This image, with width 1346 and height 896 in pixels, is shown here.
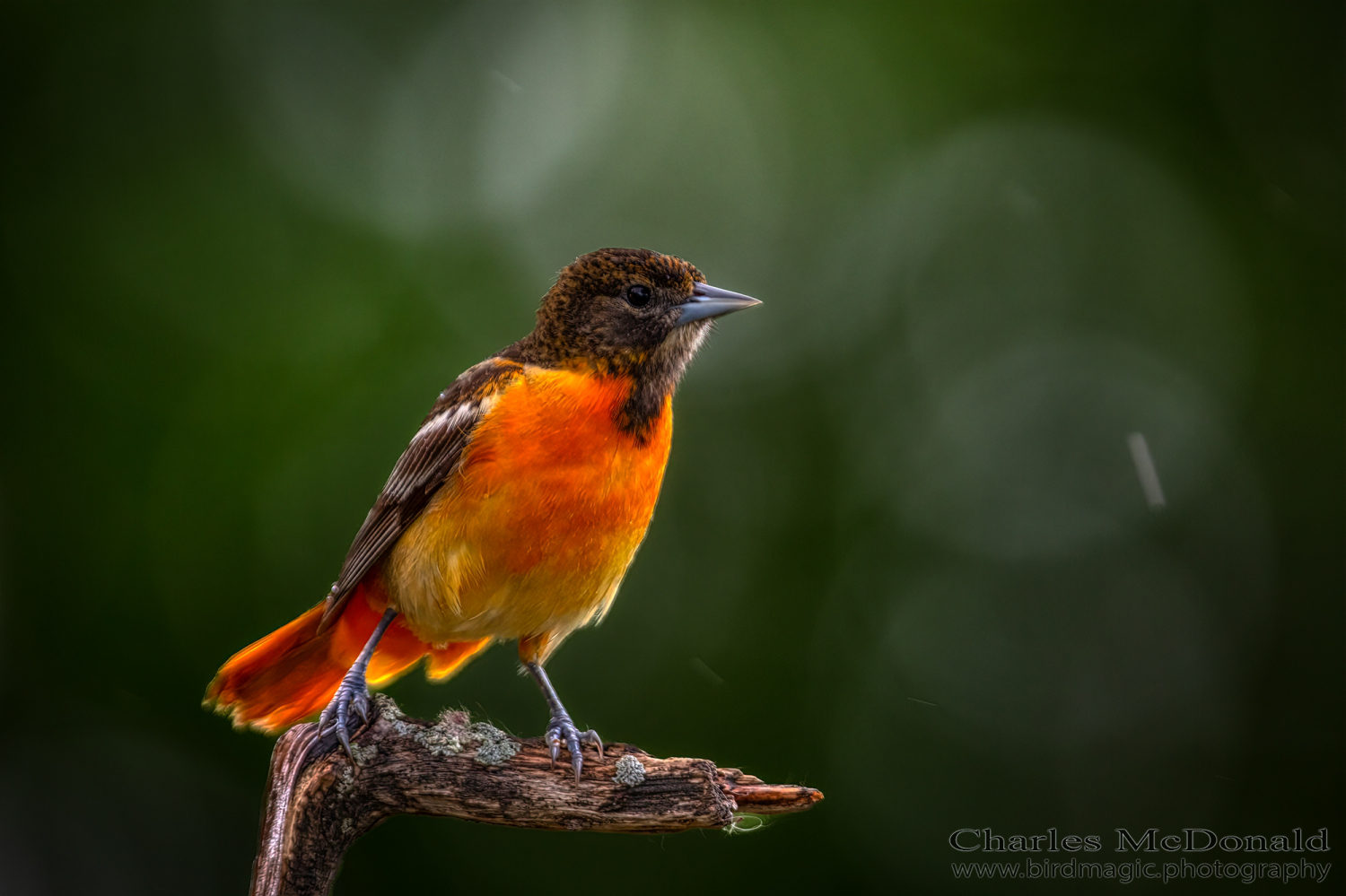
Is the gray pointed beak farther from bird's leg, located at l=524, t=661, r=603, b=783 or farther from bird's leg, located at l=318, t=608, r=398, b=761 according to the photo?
bird's leg, located at l=318, t=608, r=398, b=761

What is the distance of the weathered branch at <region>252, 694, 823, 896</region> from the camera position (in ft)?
12.1

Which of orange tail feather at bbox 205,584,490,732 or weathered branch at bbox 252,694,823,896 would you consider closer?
weathered branch at bbox 252,694,823,896

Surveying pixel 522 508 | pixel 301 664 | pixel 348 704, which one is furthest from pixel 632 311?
pixel 301 664

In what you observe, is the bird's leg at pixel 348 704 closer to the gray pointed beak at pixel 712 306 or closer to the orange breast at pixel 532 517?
the orange breast at pixel 532 517

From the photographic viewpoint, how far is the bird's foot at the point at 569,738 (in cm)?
390

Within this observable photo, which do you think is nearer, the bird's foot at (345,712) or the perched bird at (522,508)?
the bird's foot at (345,712)

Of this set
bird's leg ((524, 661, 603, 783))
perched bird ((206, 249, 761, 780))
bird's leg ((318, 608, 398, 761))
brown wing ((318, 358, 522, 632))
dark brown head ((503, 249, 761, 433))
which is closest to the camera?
bird's leg ((318, 608, 398, 761))

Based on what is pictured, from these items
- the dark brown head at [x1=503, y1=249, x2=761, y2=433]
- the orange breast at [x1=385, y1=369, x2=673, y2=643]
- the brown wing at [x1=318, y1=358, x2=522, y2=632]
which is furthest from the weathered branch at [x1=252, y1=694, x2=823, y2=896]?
the dark brown head at [x1=503, y1=249, x2=761, y2=433]

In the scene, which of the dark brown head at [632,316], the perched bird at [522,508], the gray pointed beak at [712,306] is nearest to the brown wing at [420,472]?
the perched bird at [522,508]

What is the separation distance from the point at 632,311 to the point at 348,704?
1.98m

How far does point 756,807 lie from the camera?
12.4 ft

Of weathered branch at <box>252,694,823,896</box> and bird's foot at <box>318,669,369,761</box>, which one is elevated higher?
bird's foot at <box>318,669,369,761</box>

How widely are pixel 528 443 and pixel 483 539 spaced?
1.36 ft

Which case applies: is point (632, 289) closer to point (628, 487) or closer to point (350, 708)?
point (628, 487)
